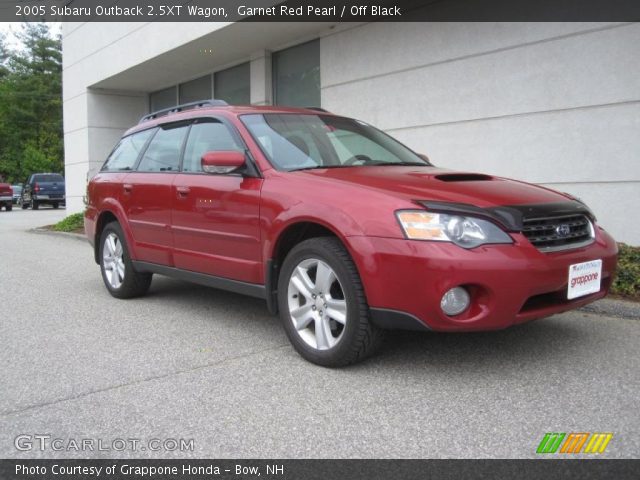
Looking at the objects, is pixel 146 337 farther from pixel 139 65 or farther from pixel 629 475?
pixel 139 65

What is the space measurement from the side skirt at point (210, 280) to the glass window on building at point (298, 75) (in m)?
5.78

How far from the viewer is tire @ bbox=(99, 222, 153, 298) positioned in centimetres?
575

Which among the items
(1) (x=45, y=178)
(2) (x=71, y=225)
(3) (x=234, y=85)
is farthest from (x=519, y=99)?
(1) (x=45, y=178)

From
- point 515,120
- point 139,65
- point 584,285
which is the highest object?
point 139,65

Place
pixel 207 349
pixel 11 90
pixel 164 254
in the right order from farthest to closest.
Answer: pixel 11 90
pixel 164 254
pixel 207 349

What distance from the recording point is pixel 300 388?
333 cm

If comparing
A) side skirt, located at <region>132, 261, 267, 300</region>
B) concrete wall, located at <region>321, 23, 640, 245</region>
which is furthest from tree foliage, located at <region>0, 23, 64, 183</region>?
side skirt, located at <region>132, 261, 267, 300</region>

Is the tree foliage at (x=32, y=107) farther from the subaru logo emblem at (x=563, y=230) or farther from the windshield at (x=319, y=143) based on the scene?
the subaru logo emblem at (x=563, y=230)

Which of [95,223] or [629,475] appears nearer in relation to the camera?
[629,475]

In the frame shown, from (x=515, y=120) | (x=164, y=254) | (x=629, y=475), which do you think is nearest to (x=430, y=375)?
(x=629, y=475)

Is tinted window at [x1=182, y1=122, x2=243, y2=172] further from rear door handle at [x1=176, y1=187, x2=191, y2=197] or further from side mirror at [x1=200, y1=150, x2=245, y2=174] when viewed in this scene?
side mirror at [x1=200, y1=150, x2=245, y2=174]

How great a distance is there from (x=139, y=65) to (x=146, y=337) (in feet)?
33.7

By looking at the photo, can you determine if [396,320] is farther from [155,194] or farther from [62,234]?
[62,234]

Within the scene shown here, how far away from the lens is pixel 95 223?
6.27 m
